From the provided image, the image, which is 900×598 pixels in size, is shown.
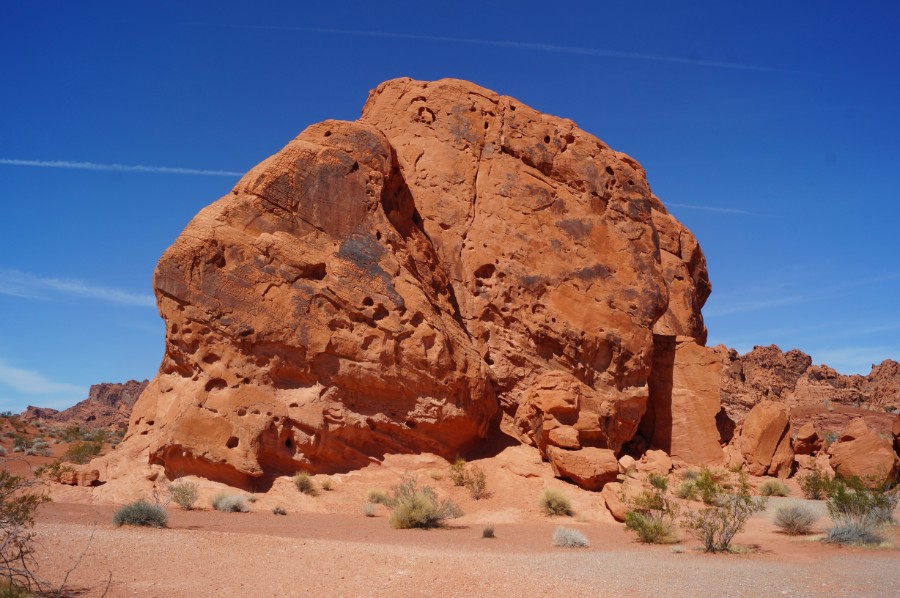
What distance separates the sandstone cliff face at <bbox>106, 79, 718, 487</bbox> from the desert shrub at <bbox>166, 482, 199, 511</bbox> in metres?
0.65

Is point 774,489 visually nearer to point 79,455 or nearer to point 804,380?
point 79,455

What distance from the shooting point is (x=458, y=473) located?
54.1 feet

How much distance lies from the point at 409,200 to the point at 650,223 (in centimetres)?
790

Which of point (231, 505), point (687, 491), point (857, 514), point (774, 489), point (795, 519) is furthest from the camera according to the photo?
point (774, 489)

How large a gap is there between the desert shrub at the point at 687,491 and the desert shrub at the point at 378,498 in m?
6.92

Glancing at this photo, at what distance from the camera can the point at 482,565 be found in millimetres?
9008

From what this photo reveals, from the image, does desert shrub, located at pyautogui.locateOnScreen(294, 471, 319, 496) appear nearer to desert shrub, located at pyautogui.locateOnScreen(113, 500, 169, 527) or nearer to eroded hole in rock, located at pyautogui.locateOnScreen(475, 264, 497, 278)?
desert shrub, located at pyautogui.locateOnScreen(113, 500, 169, 527)

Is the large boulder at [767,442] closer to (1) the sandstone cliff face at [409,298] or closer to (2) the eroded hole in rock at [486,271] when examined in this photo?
(1) the sandstone cliff face at [409,298]

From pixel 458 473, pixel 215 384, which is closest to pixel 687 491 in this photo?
pixel 458 473

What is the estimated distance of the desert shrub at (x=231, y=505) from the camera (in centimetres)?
1365

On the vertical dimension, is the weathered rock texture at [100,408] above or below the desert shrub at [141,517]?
above

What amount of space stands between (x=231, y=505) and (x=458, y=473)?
523cm

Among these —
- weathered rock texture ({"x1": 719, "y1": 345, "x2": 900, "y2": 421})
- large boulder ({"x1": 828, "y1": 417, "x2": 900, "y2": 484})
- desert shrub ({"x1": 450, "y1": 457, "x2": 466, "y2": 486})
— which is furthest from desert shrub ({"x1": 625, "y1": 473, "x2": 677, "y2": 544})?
weathered rock texture ({"x1": 719, "y1": 345, "x2": 900, "y2": 421})

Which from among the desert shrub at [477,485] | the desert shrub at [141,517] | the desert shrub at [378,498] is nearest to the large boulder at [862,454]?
the desert shrub at [477,485]
